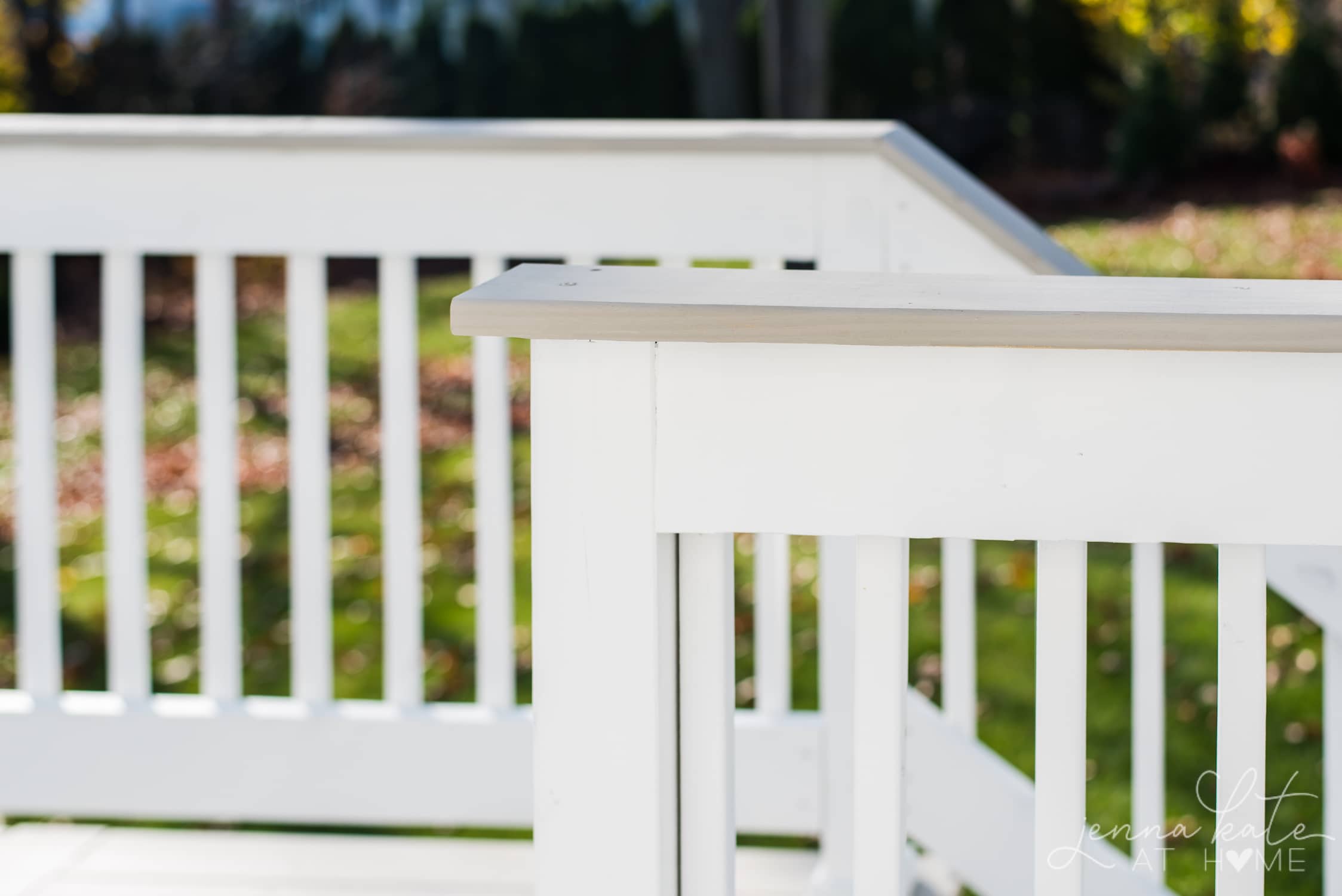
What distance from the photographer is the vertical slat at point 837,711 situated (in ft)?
6.13

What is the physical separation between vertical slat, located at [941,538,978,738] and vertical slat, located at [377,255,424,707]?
73 cm

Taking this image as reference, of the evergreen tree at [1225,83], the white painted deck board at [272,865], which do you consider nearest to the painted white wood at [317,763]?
the white painted deck board at [272,865]

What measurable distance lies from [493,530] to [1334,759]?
1.10m

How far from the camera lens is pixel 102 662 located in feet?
12.3

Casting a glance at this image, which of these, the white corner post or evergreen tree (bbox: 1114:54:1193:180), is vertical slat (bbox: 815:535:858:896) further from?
evergreen tree (bbox: 1114:54:1193:180)

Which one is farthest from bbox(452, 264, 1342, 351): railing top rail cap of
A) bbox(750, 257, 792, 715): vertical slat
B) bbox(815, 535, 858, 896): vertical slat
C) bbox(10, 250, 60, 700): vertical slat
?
bbox(10, 250, 60, 700): vertical slat

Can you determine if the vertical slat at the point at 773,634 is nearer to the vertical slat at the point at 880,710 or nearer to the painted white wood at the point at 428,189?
the painted white wood at the point at 428,189

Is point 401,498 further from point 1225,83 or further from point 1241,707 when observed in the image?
point 1225,83

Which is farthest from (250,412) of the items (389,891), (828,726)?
(828,726)

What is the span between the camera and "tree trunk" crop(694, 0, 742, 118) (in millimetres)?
10172

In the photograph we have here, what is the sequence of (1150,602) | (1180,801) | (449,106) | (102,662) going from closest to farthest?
(1150,602) → (1180,801) → (102,662) → (449,106)

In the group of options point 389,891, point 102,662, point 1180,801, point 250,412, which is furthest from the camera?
point 250,412

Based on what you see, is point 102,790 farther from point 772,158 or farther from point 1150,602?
point 1150,602

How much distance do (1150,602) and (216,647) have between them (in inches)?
49.3
